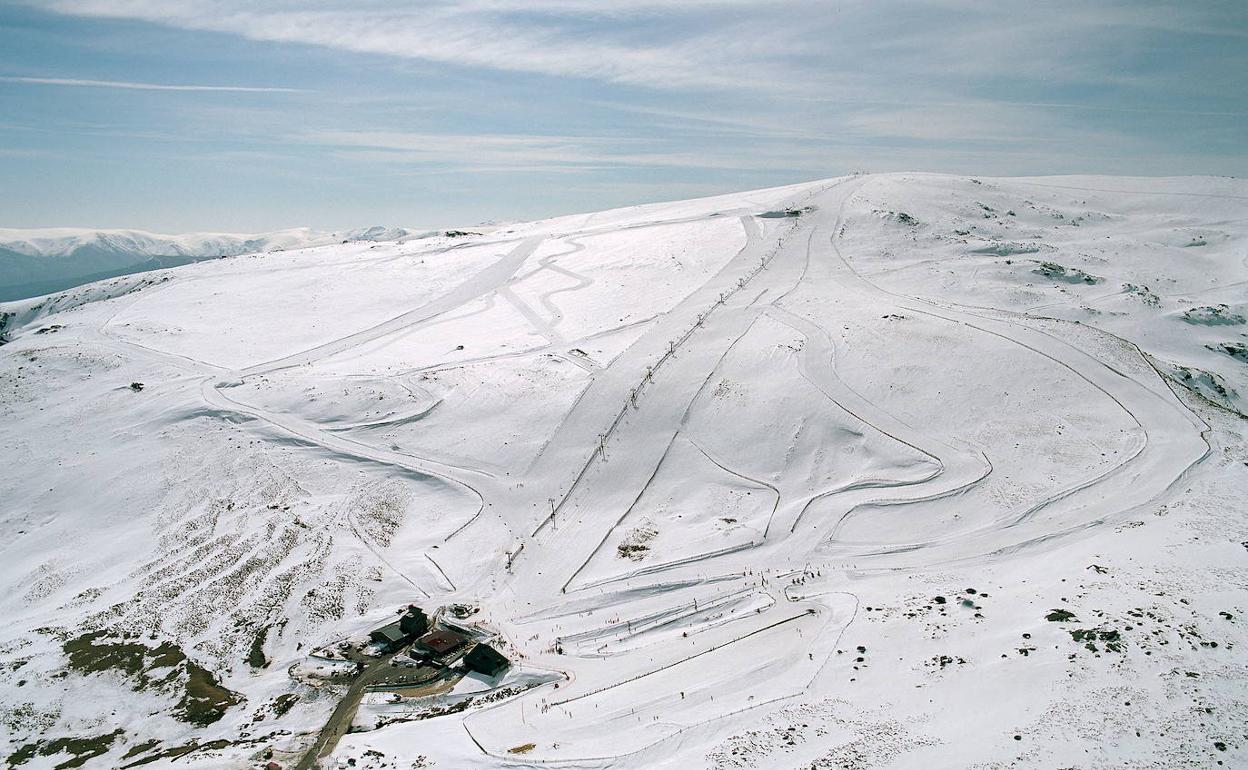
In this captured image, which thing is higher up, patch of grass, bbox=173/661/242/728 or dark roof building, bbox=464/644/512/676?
dark roof building, bbox=464/644/512/676

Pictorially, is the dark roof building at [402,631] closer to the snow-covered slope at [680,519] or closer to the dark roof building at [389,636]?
the dark roof building at [389,636]

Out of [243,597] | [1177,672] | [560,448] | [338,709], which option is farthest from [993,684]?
[243,597]

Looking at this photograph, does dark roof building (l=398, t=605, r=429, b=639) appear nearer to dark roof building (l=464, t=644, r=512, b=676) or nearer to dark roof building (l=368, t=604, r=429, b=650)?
dark roof building (l=368, t=604, r=429, b=650)

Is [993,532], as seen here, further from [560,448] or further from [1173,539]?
[560,448]

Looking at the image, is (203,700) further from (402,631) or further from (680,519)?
(680,519)

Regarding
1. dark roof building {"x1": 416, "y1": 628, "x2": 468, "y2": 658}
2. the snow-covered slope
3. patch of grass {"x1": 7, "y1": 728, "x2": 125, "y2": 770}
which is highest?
the snow-covered slope

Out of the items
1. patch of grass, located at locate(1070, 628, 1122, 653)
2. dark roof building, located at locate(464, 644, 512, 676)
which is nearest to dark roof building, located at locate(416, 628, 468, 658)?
dark roof building, located at locate(464, 644, 512, 676)
